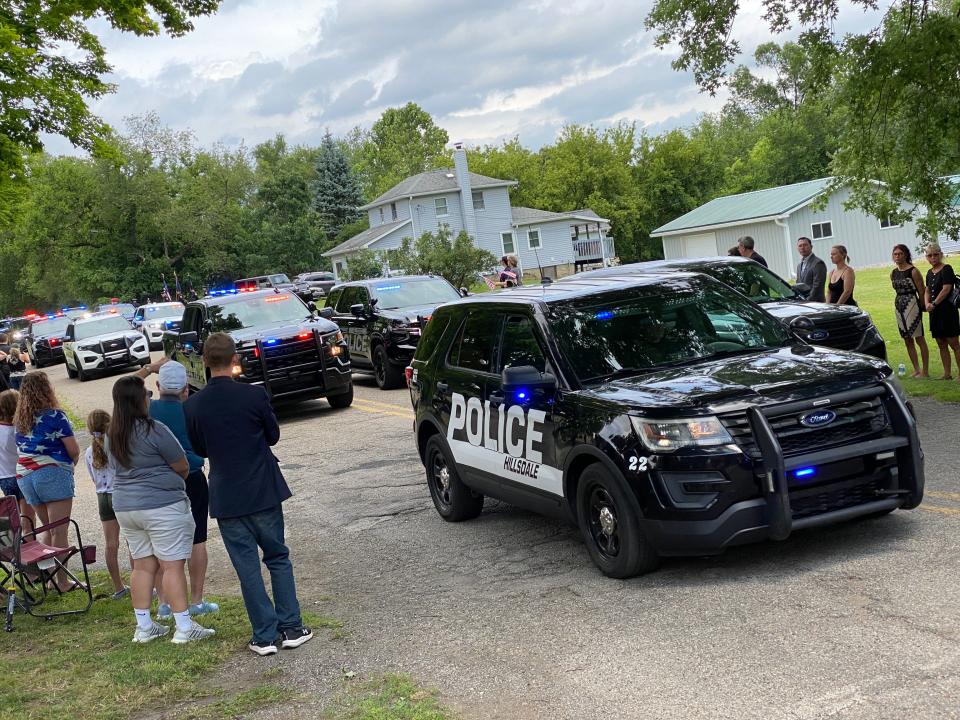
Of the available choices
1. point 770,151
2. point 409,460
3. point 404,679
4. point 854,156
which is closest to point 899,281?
point 854,156

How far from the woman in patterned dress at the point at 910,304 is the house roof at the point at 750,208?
123 feet

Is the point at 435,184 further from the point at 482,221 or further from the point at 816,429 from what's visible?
the point at 816,429

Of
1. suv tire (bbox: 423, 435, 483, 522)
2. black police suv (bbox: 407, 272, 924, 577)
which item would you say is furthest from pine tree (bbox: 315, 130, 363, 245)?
black police suv (bbox: 407, 272, 924, 577)

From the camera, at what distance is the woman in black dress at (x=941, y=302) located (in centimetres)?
1273

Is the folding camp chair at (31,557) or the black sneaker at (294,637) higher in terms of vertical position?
the folding camp chair at (31,557)

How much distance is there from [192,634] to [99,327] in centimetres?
2783

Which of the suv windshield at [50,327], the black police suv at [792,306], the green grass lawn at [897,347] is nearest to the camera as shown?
the black police suv at [792,306]

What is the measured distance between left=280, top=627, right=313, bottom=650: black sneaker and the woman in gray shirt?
0.66 m

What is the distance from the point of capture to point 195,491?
7.29 meters

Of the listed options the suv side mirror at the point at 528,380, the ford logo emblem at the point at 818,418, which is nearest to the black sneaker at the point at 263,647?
the suv side mirror at the point at 528,380

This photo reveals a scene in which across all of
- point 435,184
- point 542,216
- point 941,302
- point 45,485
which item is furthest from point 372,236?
point 45,485

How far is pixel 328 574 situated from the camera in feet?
26.5

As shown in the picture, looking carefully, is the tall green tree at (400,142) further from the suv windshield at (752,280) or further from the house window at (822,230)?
the suv windshield at (752,280)

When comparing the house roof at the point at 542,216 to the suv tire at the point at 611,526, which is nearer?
the suv tire at the point at 611,526
